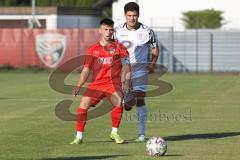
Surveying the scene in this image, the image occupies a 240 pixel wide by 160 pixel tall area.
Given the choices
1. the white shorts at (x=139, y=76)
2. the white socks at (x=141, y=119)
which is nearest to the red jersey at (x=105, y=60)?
the white shorts at (x=139, y=76)

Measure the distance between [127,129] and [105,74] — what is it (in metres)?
2.46

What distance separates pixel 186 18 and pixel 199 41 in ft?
42.3

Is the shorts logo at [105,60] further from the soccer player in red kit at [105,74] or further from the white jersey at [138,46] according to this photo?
the white jersey at [138,46]

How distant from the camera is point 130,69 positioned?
518 inches

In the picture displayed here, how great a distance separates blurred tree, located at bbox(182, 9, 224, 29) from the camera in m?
56.1

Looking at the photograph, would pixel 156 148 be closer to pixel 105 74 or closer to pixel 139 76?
pixel 105 74

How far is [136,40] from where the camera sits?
527 inches

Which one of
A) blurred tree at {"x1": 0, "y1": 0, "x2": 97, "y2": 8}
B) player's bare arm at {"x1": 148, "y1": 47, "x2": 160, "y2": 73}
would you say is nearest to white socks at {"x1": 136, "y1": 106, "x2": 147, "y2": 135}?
player's bare arm at {"x1": 148, "y1": 47, "x2": 160, "y2": 73}

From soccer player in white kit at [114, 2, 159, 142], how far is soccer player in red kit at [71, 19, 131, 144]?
39 centimetres

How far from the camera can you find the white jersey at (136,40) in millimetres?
13391

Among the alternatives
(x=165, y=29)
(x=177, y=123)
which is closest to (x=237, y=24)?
(x=165, y=29)

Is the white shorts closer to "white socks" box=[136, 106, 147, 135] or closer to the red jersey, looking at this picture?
"white socks" box=[136, 106, 147, 135]

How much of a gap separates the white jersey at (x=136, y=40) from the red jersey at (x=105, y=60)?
0.39 m

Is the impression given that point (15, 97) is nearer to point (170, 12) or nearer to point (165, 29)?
point (165, 29)
